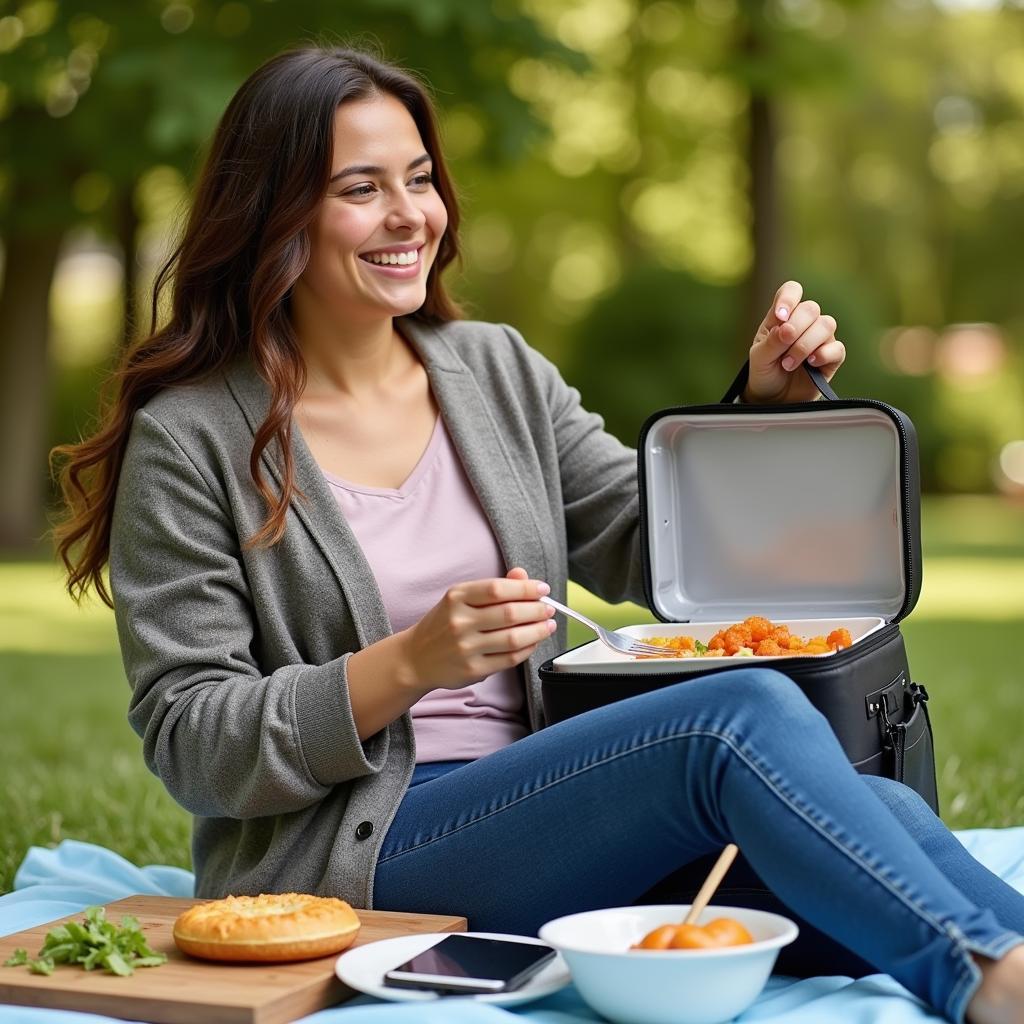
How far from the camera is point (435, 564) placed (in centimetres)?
288

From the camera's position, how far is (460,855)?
2.58 meters

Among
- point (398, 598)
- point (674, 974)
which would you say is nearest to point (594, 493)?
point (398, 598)

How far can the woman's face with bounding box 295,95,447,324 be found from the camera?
9.50 ft

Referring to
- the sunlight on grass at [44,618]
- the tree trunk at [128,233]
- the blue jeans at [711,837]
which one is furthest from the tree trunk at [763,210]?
the blue jeans at [711,837]

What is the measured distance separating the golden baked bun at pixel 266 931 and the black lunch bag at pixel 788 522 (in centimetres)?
64

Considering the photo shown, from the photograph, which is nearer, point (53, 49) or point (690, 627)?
point (690, 627)

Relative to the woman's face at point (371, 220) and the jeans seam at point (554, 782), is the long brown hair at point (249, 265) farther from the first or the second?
the jeans seam at point (554, 782)

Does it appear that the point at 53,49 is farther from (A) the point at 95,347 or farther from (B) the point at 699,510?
(A) the point at 95,347

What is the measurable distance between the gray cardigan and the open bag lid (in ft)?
1.32

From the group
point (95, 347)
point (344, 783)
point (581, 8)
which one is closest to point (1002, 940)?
point (344, 783)

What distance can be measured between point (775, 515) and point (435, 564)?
813 millimetres

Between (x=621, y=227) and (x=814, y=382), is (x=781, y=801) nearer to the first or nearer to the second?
(x=814, y=382)

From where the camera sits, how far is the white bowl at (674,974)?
2180 mm

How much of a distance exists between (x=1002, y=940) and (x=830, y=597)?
1.22m
